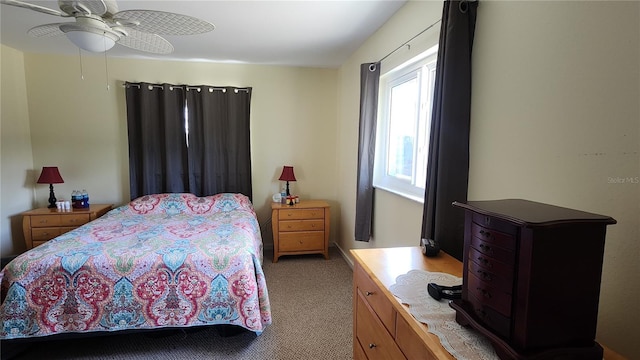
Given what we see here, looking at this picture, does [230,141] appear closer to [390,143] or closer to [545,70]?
[390,143]

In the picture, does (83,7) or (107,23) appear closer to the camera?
(83,7)

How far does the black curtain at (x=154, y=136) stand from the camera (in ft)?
11.0

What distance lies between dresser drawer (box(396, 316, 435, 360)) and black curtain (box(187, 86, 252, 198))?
2898mm

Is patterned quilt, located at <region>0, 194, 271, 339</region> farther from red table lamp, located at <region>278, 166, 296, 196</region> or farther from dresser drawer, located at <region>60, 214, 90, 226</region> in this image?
red table lamp, located at <region>278, 166, 296, 196</region>

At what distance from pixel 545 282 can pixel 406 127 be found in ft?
5.98

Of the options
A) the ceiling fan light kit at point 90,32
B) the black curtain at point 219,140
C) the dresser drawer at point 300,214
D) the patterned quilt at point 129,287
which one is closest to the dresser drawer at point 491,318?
the patterned quilt at point 129,287

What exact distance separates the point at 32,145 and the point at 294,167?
115 inches

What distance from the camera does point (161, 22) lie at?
1500 mm

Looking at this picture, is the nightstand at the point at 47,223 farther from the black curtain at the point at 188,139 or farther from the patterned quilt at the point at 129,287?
the patterned quilt at the point at 129,287

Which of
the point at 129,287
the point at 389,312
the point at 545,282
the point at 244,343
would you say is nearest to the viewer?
the point at 545,282

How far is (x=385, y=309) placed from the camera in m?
1.10

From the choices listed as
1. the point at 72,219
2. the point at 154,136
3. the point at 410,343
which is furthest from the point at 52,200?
the point at 410,343

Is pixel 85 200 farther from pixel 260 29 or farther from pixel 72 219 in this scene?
pixel 260 29

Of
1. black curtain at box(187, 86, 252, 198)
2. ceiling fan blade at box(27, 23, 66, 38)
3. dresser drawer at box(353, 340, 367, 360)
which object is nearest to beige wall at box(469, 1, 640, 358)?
dresser drawer at box(353, 340, 367, 360)
